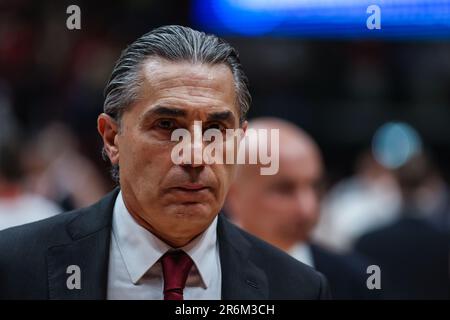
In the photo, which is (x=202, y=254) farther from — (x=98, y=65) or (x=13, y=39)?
(x=13, y=39)

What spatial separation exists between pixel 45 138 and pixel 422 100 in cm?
537

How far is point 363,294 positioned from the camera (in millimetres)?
3422

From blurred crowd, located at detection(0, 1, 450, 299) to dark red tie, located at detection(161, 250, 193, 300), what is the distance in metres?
0.36

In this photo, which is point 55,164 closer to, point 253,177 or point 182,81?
point 253,177

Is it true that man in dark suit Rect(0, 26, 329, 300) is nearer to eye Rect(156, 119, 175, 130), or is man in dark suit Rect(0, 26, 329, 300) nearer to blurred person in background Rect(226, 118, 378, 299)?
eye Rect(156, 119, 175, 130)

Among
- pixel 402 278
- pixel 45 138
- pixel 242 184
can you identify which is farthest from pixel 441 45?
pixel 242 184

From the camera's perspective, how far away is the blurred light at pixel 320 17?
2834 millimetres

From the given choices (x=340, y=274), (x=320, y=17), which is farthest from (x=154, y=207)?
(x=320, y=17)

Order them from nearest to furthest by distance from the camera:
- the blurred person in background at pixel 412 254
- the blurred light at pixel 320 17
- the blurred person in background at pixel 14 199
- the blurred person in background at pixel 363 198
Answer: the blurred light at pixel 320 17, the blurred person in background at pixel 14 199, the blurred person in background at pixel 412 254, the blurred person in background at pixel 363 198

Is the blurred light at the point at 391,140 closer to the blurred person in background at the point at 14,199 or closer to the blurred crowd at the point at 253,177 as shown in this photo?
the blurred crowd at the point at 253,177

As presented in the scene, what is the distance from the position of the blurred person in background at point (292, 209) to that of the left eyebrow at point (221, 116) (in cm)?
135

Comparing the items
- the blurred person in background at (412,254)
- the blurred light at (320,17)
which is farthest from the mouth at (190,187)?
the blurred person in background at (412,254)

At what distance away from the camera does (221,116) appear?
211cm
